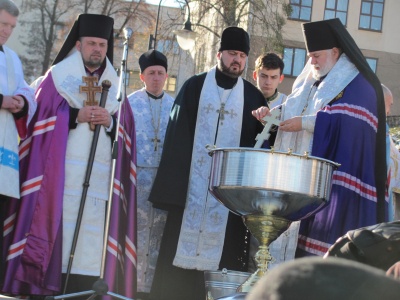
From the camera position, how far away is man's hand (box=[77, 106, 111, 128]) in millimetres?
6586

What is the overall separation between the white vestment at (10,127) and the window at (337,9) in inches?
1526

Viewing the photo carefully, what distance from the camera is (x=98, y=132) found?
661cm

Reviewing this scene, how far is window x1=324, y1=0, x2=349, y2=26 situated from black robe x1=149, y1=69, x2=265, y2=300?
124 ft

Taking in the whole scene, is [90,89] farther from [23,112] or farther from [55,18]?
[55,18]

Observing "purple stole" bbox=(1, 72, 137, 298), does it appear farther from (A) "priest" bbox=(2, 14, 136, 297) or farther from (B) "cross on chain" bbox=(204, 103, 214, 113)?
(B) "cross on chain" bbox=(204, 103, 214, 113)

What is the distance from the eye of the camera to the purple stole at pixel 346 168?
19.3ft

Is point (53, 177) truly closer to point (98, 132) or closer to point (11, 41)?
point (98, 132)

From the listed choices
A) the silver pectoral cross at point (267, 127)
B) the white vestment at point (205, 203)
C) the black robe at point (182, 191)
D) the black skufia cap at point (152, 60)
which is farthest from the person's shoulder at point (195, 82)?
the silver pectoral cross at point (267, 127)

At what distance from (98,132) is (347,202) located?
1981mm

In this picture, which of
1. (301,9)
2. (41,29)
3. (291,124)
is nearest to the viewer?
(291,124)

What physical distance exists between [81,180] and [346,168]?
208cm

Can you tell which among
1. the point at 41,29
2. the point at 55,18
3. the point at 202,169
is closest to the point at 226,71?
the point at 202,169

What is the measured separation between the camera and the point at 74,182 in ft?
21.9

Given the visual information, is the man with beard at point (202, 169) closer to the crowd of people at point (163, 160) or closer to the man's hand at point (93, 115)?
the crowd of people at point (163, 160)
